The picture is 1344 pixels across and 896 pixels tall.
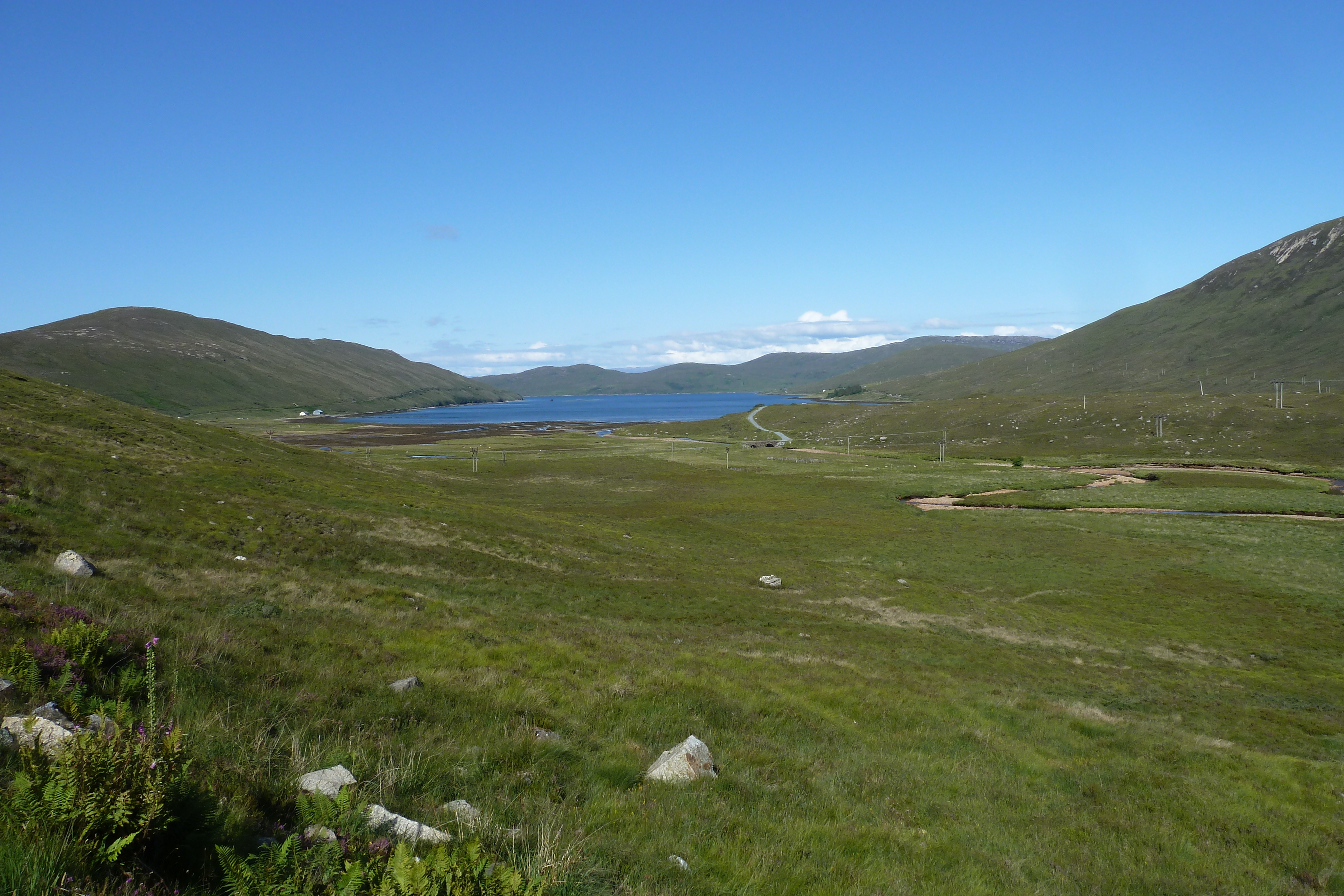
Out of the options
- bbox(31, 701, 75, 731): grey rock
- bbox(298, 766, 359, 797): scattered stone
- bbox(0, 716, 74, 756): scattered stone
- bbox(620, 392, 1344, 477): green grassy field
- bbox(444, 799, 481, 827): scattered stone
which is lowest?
bbox(620, 392, 1344, 477): green grassy field

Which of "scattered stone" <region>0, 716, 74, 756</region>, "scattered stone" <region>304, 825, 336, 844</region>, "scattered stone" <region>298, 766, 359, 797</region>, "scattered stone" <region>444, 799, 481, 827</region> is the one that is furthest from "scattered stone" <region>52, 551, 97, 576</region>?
"scattered stone" <region>304, 825, 336, 844</region>

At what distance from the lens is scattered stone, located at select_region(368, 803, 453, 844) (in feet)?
19.6

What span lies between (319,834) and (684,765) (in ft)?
20.5

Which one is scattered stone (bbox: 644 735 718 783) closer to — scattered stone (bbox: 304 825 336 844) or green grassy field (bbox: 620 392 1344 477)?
scattered stone (bbox: 304 825 336 844)

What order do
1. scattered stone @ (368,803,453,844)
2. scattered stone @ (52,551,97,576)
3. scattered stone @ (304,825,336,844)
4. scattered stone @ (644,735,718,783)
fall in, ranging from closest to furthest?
1. scattered stone @ (304,825,336,844)
2. scattered stone @ (368,803,453,844)
3. scattered stone @ (644,735,718,783)
4. scattered stone @ (52,551,97,576)

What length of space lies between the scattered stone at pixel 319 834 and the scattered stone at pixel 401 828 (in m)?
0.48

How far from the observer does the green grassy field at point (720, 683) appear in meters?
8.42

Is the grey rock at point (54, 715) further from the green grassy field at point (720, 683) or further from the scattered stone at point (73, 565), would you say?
the scattered stone at point (73, 565)

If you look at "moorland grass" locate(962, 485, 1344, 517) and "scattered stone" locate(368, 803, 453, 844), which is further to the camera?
"moorland grass" locate(962, 485, 1344, 517)

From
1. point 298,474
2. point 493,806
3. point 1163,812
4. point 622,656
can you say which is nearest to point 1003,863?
point 1163,812

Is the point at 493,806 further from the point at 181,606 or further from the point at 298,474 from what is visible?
the point at 298,474

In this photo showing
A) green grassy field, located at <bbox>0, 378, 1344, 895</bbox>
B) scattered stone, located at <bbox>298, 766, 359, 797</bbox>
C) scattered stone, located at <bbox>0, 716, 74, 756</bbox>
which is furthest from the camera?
green grassy field, located at <bbox>0, 378, 1344, 895</bbox>

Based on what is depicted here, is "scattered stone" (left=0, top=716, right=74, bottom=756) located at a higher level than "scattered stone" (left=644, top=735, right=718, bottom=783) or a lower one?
higher

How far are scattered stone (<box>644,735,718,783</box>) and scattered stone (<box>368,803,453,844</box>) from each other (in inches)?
184
